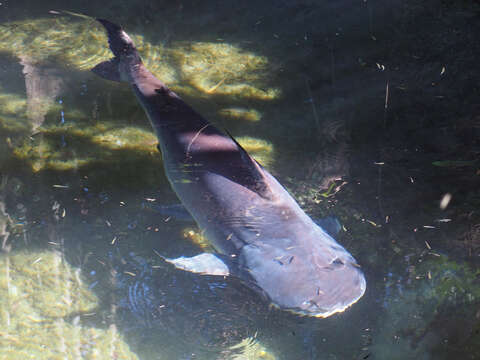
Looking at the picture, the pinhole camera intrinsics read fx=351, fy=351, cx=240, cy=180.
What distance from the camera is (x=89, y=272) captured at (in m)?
2.88

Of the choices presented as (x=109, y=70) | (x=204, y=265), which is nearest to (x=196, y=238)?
(x=204, y=265)

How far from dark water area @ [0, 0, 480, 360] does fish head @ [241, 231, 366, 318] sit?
0.35 meters

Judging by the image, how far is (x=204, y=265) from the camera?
8.26 feet

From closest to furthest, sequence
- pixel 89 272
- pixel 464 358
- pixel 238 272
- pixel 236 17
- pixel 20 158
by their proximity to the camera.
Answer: pixel 464 358 < pixel 238 272 < pixel 89 272 < pixel 20 158 < pixel 236 17

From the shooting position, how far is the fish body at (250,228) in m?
2.31

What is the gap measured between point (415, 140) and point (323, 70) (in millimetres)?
1576

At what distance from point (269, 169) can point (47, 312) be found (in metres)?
2.20

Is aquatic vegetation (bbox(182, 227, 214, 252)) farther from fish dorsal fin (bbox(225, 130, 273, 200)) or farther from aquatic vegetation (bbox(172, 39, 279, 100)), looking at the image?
aquatic vegetation (bbox(172, 39, 279, 100))

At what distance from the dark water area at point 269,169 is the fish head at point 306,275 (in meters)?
0.35

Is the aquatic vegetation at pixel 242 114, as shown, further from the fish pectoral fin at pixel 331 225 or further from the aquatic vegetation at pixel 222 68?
the fish pectoral fin at pixel 331 225

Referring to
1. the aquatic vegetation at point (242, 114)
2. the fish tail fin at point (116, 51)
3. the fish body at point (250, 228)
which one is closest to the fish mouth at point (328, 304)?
the fish body at point (250, 228)

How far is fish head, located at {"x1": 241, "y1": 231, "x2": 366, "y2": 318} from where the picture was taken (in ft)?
7.41

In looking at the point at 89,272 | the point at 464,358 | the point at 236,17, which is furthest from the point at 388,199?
the point at 236,17

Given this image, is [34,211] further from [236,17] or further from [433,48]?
[433,48]
